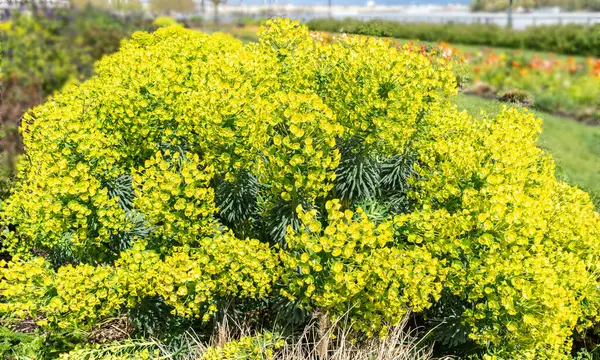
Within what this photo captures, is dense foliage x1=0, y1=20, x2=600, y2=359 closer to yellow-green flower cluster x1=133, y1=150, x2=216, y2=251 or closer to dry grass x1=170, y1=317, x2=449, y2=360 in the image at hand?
yellow-green flower cluster x1=133, y1=150, x2=216, y2=251

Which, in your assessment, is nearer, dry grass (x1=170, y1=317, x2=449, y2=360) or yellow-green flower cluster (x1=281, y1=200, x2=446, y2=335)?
yellow-green flower cluster (x1=281, y1=200, x2=446, y2=335)

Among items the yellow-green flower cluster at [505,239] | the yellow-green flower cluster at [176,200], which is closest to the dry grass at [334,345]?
the yellow-green flower cluster at [505,239]

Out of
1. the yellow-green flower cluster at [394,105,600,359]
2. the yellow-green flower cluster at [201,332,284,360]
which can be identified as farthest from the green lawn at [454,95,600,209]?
the yellow-green flower cluster at [201,332,284,360]

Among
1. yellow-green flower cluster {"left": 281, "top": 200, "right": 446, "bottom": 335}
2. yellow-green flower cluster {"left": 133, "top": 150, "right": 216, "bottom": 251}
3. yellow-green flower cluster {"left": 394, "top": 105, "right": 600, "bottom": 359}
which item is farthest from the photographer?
yellow-green flower cluster {"left": 133, "top": 150, "right": 216, "bottom": 251}

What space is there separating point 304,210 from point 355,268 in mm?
699

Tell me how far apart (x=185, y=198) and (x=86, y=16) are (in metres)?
13.5

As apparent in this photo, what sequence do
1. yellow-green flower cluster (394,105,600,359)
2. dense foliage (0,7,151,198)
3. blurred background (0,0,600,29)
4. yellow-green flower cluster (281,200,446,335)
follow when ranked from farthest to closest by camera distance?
blurred background (0,0,600,29), dense foliage (0,7,151,198), yellow-green flower cluster (394,105,600,359), yellow-green flower cluster (281,200,446,335)

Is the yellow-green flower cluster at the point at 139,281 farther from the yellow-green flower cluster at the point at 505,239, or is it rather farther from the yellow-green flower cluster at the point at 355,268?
the yellow-green flower cluster at the point at 505,239

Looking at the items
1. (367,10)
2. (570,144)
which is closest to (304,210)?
(570,144)

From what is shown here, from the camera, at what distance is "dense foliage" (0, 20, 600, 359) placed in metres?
3.58

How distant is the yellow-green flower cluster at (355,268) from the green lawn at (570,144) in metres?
4.95

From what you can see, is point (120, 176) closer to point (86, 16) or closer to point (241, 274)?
point (241, 274)

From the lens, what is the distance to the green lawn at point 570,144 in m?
8.88

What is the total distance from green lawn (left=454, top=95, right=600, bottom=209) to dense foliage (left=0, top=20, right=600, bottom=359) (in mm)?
4010
